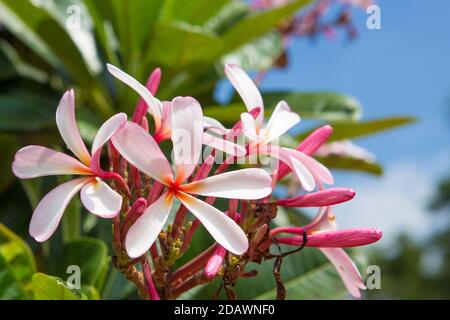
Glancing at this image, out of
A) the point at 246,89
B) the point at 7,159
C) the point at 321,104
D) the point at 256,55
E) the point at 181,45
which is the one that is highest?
the point at 256,55

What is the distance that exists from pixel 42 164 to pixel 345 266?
37 cm

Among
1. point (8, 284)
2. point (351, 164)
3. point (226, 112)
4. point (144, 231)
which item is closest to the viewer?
point (144, 231)

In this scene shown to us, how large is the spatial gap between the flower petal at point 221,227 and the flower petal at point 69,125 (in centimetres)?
13

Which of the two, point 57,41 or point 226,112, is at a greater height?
point 57,41

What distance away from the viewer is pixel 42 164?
2.33 feet

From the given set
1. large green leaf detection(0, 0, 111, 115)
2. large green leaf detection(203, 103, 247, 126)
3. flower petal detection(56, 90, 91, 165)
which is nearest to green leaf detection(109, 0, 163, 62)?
large green leaf detection(0, 0, 111, 115)

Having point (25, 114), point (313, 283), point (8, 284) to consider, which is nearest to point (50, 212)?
point (8, 284)

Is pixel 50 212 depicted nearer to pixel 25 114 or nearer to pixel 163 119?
pixel 163 119

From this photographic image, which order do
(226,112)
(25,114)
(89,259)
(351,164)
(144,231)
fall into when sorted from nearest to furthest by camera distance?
(144,231), (89,259), (226,112), (25,114), (351,164)

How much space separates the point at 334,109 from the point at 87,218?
2.46 ft

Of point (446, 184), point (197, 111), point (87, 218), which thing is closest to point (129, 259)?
point (197, 111)

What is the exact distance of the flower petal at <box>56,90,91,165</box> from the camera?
0.71 metres

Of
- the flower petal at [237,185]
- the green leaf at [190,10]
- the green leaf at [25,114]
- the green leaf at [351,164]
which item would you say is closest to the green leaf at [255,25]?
the green leaf at [190,10]

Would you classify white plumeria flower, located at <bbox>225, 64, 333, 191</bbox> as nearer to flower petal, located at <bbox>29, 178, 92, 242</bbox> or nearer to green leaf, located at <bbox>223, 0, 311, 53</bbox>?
flower petal, located at <bbox>29, 178, 92, 242</bbox>
